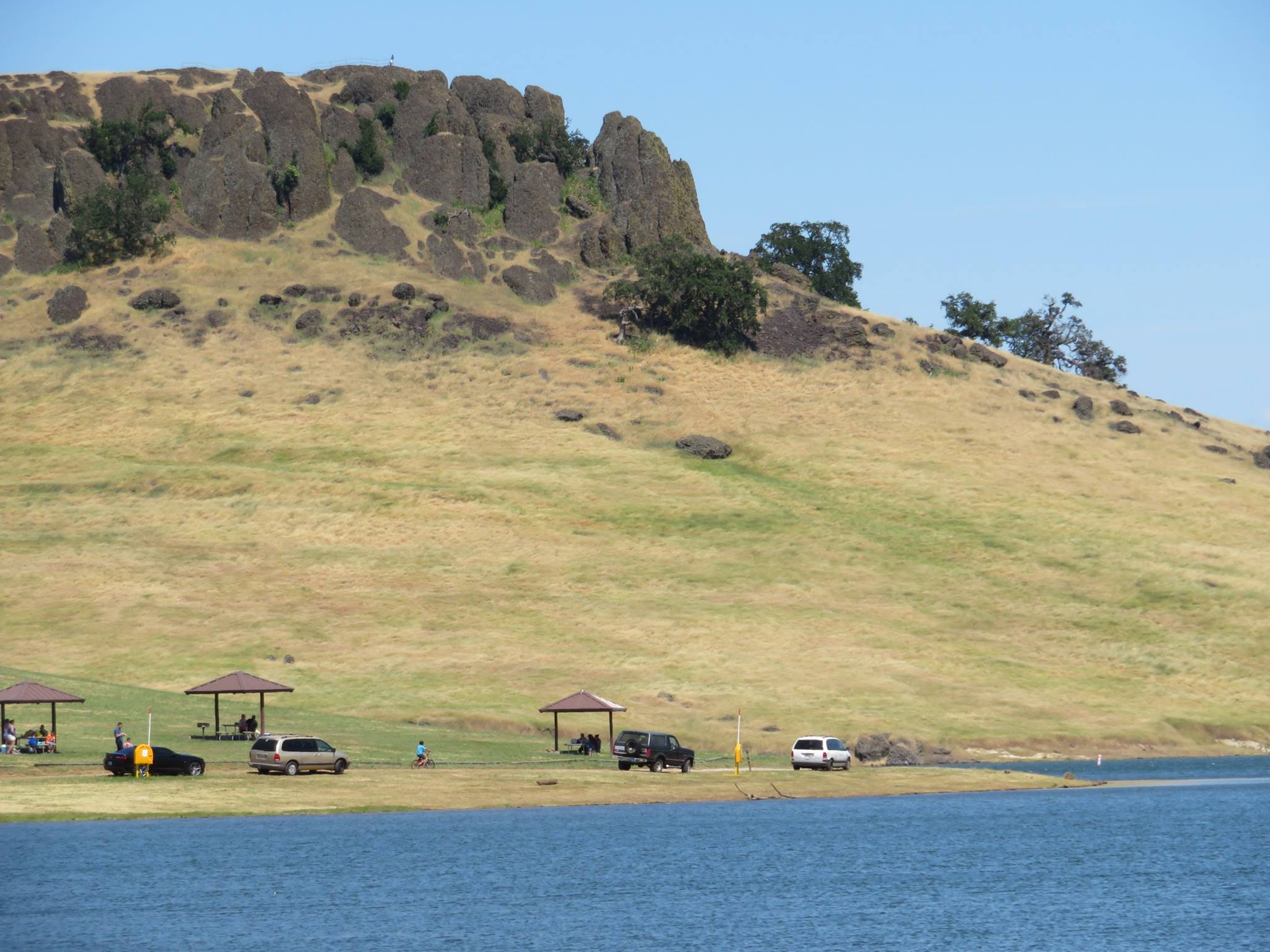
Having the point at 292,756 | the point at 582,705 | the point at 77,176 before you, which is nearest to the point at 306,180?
the point at 77,176

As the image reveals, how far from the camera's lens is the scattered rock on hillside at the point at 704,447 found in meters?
148

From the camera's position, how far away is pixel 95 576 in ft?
344

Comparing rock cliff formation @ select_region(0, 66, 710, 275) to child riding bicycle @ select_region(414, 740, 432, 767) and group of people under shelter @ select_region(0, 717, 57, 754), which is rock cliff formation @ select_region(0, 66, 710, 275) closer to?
child riding bicycle @ select_region(414, 740, 432, 767)

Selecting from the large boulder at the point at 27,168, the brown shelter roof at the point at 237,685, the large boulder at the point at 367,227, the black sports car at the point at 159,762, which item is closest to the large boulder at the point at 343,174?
the large boulder at the point at 367,227

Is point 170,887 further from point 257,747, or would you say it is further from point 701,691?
point 701,691

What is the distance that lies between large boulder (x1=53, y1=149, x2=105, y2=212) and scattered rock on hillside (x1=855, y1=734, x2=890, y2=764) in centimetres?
13758

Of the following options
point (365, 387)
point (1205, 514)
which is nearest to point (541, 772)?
point (1205, 514)

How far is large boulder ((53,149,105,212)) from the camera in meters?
186

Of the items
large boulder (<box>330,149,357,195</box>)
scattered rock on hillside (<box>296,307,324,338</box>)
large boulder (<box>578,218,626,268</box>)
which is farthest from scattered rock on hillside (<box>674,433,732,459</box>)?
Result: large boulder (<box>330,149,357,195</box>)

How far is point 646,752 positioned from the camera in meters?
73.3

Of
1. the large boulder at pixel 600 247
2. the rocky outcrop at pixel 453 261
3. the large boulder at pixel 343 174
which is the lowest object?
the rocky outcrop at pixel 453 261

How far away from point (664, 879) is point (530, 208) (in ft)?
492

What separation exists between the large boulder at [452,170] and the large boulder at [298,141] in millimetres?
12118

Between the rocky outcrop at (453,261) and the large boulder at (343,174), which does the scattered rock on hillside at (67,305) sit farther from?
the rocky outcrop at (453,261)
